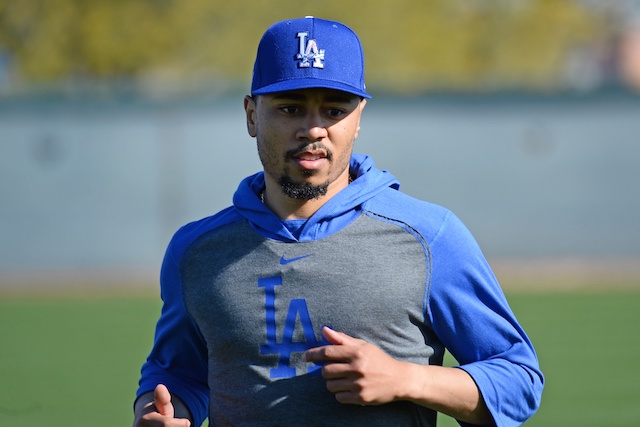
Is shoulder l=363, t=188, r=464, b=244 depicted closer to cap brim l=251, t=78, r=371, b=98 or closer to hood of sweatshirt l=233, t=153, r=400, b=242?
hood of sweatshirt l=233, t=153, r=400, b=242

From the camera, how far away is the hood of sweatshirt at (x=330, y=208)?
2.94 meters

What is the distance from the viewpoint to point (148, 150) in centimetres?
2211

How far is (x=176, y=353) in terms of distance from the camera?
3.19 m

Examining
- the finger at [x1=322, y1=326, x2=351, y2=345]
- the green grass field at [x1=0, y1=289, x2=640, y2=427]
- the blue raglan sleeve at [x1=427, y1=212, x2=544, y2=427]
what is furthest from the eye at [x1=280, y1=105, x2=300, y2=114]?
the green grass field at [x1=0, y1=289, x2=640, y2=427]

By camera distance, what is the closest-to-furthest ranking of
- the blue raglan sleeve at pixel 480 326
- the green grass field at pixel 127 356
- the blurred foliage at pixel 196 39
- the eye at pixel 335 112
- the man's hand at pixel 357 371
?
the man's hand at pixel 357 371, the blue raglan sleeve at pixel 480 326, the eye at pixel 335 112, the green grass field at pixel 127 356, the blurred foliage at pixel 196 39

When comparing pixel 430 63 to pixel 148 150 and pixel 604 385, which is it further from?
pixel 604 385

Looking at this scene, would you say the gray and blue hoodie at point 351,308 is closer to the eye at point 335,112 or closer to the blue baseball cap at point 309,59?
the eye at point 335,112

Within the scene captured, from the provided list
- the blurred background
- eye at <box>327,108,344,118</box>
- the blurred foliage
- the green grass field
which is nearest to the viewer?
eye at <box>327,108,344,118</box>

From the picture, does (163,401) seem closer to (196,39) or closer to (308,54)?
(308,54)

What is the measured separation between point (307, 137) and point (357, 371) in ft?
2.22

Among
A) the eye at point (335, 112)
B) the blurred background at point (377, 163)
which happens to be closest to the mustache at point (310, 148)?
the eye at point (335, 112)

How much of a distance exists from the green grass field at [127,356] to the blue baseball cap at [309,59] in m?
4.89

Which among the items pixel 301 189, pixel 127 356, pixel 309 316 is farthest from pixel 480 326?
pixel 127 356

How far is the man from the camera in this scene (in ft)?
A: 9.29
